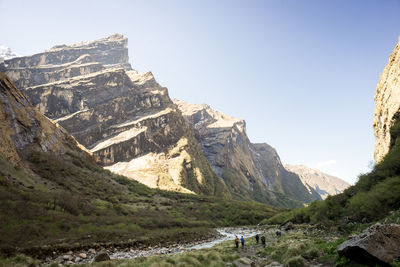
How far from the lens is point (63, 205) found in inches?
1833

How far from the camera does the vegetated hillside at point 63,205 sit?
33.2 metres

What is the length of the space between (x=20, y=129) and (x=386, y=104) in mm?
117284

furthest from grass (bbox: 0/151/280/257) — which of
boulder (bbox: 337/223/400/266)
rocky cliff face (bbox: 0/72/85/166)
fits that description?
boulder (bbox: 337/223/400/266)

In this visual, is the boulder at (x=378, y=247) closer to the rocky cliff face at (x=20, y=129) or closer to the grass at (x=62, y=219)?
the grass at (x=62, y=219)

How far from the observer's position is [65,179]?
84.2 metres

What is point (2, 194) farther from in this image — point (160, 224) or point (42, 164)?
point (42, 164)

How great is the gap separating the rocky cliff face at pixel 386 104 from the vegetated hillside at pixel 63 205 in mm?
46066

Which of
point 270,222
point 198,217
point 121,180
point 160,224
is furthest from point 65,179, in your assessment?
point 270,222

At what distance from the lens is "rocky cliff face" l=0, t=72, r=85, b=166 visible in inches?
2803

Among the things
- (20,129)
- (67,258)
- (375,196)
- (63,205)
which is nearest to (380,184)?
(375,196)

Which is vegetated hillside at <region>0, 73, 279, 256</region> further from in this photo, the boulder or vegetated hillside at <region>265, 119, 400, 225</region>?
the boulder

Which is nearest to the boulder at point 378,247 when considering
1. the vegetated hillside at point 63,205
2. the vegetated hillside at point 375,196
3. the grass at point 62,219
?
the vegetated hillside at point 375,196

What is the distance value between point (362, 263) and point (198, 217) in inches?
3240

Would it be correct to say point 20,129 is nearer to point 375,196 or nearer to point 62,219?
point 62,219
